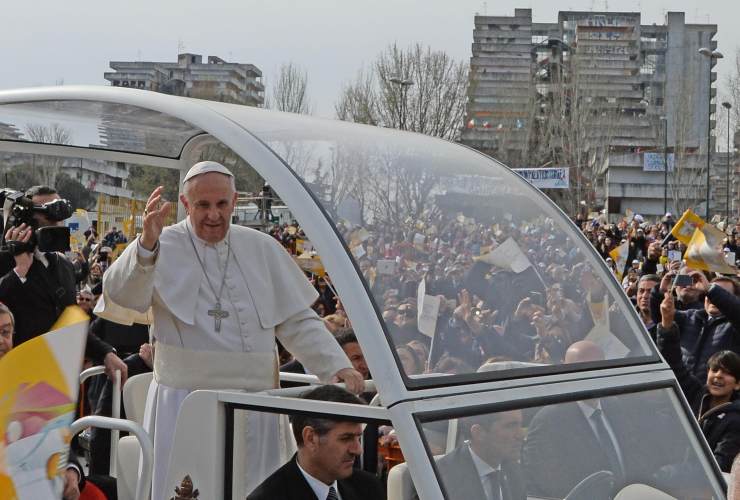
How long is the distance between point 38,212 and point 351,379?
8.05ft

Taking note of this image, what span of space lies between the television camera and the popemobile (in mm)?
1270

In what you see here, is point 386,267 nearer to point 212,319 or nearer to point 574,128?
point 212,319

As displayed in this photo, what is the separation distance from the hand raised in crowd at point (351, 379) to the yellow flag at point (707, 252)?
7545mm

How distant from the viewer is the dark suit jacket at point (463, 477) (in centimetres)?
343

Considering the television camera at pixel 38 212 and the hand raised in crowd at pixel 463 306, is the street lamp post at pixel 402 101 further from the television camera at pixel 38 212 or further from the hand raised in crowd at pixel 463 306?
the hand raised in crowd at pixel 463 306

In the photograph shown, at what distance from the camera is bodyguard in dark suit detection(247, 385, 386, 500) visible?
3873 millimetres

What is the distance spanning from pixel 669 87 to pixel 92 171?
90839mm

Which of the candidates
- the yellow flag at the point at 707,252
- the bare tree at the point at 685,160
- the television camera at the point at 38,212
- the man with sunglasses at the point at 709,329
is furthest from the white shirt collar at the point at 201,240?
the bare tree at the point at 685,160

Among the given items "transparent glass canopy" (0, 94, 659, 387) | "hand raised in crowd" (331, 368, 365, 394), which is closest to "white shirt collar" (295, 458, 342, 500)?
"hand raised in crowd" (331, 368, 365, 394)

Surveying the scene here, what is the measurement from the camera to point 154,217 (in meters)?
4.10

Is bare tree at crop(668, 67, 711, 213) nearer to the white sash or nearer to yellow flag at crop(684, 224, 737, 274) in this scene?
yellow flag at crop(684, 224, 737, 274)

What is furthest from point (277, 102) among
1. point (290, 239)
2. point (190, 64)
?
point (190, 64)

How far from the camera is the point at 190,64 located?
14825 centimetres

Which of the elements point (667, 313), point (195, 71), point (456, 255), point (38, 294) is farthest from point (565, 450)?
point (195, 71)
